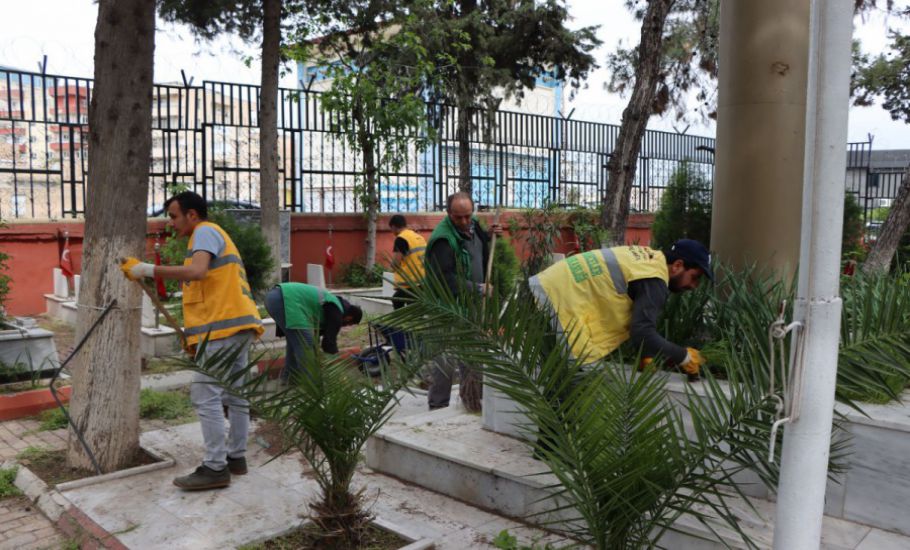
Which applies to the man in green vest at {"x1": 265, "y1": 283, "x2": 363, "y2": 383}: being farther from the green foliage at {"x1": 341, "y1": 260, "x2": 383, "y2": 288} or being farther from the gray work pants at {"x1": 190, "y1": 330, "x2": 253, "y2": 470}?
the green foliage at {"x1": 341, "y1": 260, "x2": 383, "y2": 288}

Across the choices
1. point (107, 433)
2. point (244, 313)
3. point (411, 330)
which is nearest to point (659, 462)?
point (411, 330)

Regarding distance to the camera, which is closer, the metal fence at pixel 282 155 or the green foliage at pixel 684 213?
the green foliage at pixel 684 213

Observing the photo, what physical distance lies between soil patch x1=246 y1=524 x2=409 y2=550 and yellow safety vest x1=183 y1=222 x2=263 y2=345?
1.35 m

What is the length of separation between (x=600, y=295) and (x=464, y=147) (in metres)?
10.7

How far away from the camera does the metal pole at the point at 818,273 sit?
2162mm

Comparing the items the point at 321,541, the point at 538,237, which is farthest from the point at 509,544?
the point at 538,237

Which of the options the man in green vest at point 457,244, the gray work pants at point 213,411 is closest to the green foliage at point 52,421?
the gray work pants at point 213,411

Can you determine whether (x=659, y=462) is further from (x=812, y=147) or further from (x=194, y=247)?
(x=194, y=247)

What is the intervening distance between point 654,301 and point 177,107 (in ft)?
32.8

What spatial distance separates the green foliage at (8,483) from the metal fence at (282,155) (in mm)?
5905

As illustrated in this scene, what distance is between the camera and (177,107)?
11891mm

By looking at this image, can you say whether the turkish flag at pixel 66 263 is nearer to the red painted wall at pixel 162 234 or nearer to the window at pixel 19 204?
the red painted wall at pixel 162 234

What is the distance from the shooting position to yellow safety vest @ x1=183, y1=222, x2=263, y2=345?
4723mm

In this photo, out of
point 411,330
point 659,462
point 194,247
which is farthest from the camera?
point 194,247
